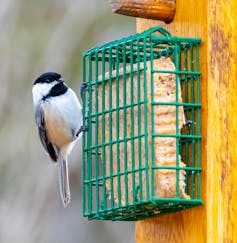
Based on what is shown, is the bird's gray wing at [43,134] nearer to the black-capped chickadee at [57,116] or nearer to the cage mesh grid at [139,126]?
the black-capped chickadee at [57,116]

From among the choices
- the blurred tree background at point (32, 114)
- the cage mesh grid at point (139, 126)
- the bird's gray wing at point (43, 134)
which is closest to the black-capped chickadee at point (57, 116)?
the bird's gray wing at point (43, 134)

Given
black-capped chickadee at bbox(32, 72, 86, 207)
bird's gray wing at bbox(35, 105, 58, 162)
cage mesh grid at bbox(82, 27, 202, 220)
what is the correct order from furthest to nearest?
bird's gray wing at bbox(35, 105, 58, 162) < black-capped chickadee at bbox(32, 72, 86, 207) < cage mesh grid at bbox(82, 27, 202, 220)

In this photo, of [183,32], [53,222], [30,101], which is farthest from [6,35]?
[183,32]

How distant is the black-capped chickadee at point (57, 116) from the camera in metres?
9.33

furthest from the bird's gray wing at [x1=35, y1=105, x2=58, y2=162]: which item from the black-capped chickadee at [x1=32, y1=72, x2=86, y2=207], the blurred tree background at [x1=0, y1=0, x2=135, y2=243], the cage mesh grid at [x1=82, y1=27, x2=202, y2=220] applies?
the cage mesh grid at [x1=82, y1=27, x2=202, y2=220]

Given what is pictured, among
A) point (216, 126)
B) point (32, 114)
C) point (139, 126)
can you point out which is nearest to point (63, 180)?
point (32, 114)

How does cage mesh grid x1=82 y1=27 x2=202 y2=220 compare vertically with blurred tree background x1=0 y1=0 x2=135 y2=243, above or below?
below

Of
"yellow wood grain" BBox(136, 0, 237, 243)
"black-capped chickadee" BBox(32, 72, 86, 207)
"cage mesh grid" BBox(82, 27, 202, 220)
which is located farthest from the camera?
"black-capped chickadee" BBox(32, 72, 86, 207)

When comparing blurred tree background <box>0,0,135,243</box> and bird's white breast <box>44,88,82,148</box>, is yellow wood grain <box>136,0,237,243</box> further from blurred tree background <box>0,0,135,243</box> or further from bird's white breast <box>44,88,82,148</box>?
blurred tree background <box>0,0,135,243</box>

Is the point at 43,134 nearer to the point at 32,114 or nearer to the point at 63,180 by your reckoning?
the point at 63,180

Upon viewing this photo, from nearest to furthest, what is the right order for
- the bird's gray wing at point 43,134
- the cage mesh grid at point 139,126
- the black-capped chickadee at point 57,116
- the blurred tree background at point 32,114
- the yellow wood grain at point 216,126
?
the yellow wood grain at point 216,126 < the cage mesh grid at point 139,126 < the black-capped chickadee at point 57,116 < the bird's gray wing at point 43,134 < the blurred tree background at point 32,114

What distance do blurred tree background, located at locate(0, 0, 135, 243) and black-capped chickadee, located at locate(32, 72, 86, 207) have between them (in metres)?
1.90

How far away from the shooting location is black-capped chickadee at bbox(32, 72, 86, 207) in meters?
9.33

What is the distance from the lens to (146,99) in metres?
6.67
